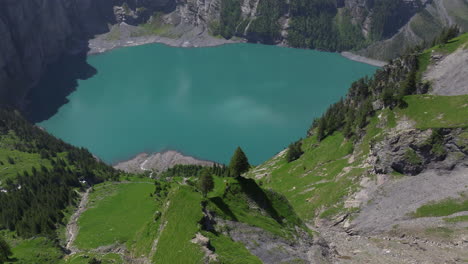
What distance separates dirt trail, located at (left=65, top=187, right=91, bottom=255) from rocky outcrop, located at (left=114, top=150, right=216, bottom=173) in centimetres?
3236

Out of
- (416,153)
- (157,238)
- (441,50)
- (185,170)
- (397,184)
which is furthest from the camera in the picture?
(185,170)

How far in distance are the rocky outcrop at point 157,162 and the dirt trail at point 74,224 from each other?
32.4 m

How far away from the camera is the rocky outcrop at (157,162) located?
12925 centimetres

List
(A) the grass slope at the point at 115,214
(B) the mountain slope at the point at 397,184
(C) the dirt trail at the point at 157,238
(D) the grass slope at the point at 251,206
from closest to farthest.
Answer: (C) the dirt trail at the point at 157,238 → (D) the grass slope at the point at 251,206 → (B) the mountain slope at the point at 397,184 → (A) the grass slope at the point at 115,214

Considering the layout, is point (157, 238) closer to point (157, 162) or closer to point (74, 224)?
point (74, 224)

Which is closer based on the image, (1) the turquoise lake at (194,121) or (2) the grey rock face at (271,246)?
(2) the grey rock face at (271,246)

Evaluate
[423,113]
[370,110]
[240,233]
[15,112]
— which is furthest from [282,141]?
[15,112]

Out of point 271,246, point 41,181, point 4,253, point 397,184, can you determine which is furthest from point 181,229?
point 41,181

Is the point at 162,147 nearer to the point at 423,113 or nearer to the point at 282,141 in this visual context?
the point at 282,141

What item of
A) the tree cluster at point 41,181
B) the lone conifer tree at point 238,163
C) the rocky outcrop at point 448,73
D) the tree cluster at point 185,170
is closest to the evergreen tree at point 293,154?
the tree cluster at point 185,170

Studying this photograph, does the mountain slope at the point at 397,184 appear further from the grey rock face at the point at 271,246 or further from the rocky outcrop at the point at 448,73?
the grey rock face at the point at 271,246

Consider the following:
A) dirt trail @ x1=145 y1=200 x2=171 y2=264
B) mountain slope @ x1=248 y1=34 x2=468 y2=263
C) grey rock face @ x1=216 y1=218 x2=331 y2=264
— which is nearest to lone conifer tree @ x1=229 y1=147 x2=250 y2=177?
grey rock face @ x1=216 y1=218 x2=331 y2=264

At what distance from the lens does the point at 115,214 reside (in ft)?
257

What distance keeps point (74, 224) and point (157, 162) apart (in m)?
58.3
